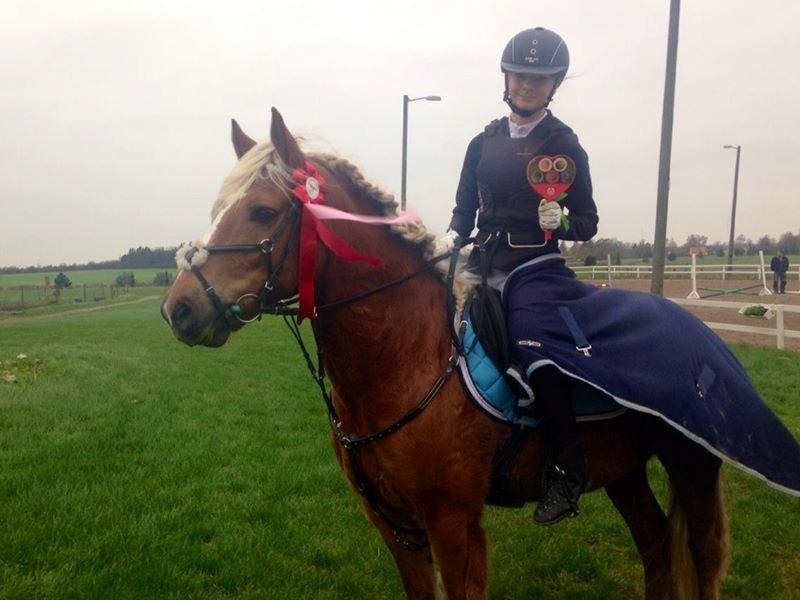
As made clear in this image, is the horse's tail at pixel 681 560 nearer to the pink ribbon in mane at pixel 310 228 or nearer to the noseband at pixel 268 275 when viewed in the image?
the pink ribbon in mane at pixel 310 228

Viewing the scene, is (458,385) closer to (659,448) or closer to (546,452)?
(546,452)

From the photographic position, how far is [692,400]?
122 inches

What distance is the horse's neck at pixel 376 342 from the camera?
115 inches

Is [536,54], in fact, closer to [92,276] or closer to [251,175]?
[251,175]

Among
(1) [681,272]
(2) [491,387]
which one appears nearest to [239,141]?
(2) [491,387]

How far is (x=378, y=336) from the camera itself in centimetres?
294

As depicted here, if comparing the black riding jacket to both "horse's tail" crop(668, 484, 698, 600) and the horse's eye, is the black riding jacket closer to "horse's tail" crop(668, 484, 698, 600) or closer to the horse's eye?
the horse's eye

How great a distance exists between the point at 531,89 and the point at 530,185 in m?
0.59

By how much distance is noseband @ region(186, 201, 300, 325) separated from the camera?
8.52 ft

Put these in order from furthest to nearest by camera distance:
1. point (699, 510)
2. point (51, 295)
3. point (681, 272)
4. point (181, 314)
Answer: point (51, 295), point (681, 272), point (699, 510), point (181, 314)

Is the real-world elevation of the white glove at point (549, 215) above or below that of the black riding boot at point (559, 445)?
above

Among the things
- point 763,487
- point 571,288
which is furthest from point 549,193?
point 763,487

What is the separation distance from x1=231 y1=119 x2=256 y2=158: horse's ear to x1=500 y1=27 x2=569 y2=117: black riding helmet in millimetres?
1476

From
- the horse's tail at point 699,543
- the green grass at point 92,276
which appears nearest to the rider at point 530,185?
the horse's tail at point 699,543
